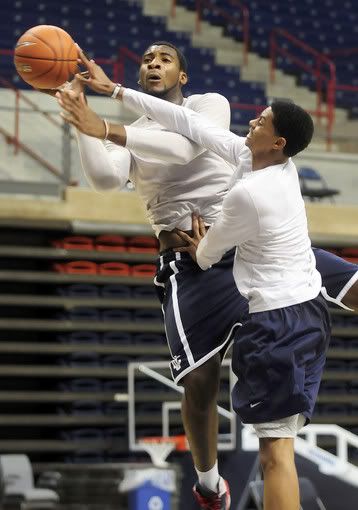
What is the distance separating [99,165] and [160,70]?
482mm

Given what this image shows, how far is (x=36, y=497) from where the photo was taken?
593cm

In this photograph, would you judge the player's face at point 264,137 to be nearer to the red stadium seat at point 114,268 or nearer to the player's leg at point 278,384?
the player's leg at point 278,384

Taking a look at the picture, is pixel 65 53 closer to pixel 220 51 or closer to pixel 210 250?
pixel 210 250

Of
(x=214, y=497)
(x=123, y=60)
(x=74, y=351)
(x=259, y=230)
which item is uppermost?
(x=259, y=230)

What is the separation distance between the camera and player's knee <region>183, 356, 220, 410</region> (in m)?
4.20

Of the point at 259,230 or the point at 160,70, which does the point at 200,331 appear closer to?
the point at 259,230

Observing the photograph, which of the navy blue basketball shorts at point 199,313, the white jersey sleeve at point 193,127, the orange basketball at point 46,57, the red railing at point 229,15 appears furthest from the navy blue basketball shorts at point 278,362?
the red railing at point 229,15

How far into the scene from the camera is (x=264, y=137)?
3.93 m

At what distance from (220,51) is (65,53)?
9090 millimetres

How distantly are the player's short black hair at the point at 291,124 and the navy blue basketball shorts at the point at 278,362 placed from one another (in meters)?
0.54

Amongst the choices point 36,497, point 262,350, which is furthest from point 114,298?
point 262,350

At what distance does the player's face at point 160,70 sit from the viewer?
13.9ft

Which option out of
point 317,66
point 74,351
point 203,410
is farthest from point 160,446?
point 317,66

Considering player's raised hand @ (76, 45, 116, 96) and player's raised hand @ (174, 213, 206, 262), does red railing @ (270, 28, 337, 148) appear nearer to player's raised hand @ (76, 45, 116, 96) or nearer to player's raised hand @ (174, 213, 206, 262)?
player's raised hand @ (174, 213, 206, 262)
